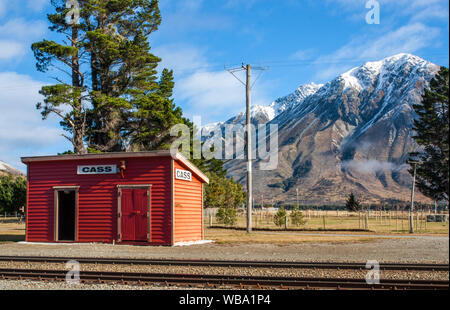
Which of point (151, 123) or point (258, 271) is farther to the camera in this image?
point (151, 123)

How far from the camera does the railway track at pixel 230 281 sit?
9703 millimetres

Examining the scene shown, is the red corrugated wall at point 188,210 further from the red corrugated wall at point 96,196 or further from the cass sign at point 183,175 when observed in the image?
the red corrugated wall at point 96,196

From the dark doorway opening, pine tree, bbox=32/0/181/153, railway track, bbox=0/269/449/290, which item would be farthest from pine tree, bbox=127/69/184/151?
railway track, bbox=0/269/449/290

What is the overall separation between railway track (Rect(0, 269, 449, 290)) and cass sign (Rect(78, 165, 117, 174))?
9.27 metres

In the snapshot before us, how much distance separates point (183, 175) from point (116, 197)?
314cm

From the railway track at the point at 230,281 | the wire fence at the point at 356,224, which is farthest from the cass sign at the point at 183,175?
the wire fence at the point at 356,224

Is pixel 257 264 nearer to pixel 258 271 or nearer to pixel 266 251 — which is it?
pixel 258 271

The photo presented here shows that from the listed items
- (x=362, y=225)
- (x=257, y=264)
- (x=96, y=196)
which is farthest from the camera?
(x=362, y=225)

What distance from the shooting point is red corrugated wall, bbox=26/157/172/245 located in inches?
795

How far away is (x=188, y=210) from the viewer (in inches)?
870

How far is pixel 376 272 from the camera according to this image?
11539 millimetres

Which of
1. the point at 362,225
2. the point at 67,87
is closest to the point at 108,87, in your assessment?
the point at 67,87

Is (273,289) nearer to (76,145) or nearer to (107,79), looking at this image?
(76,145)

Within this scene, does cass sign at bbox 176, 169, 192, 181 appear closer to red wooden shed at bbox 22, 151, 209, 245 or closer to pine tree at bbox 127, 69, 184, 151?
red wooden shed at bbox 22, 151, 209, 245
